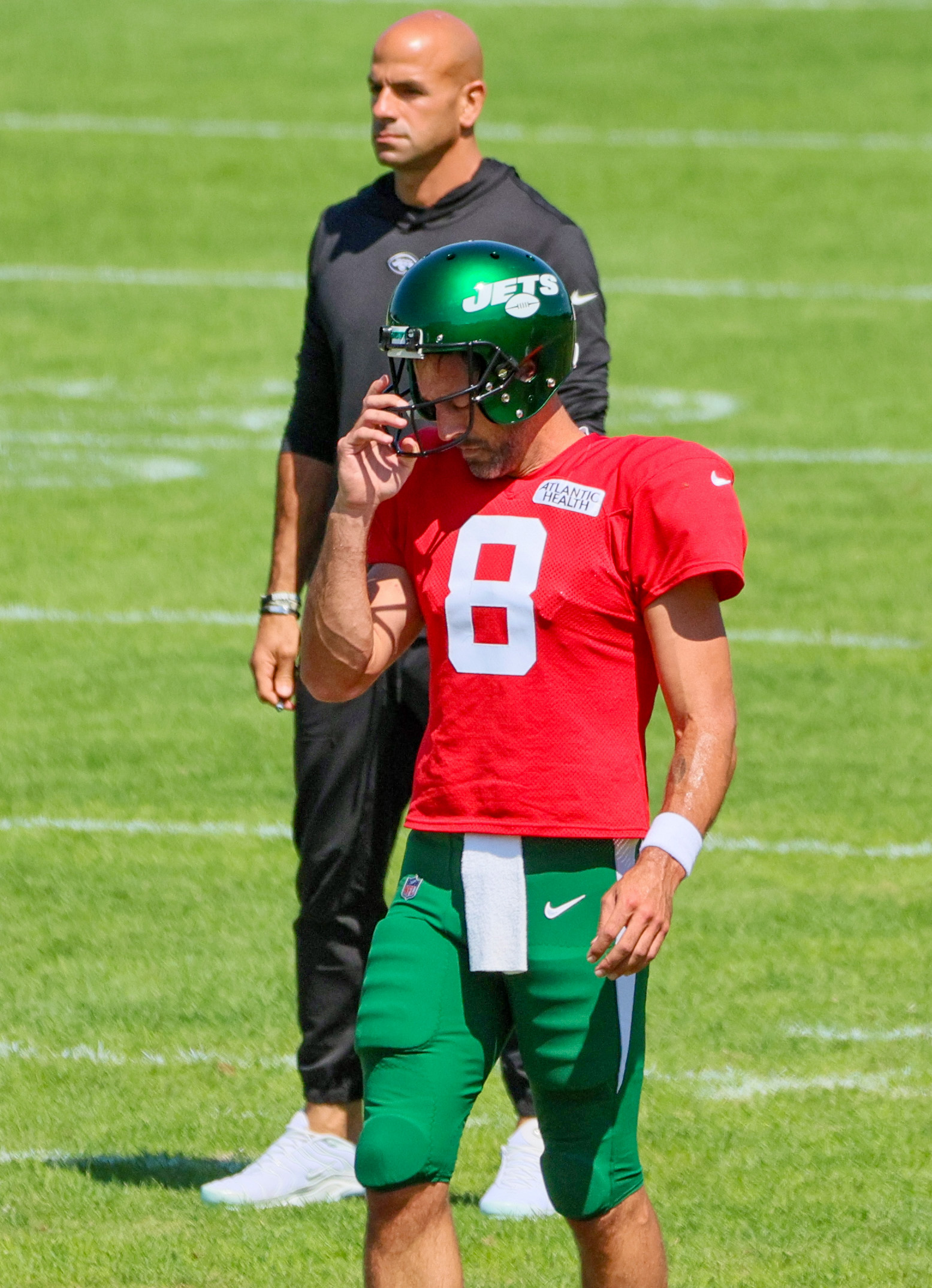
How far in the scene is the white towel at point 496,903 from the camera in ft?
13.9

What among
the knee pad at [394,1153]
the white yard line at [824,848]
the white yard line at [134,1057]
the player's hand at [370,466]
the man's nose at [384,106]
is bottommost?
the white yard line at [134,1057]

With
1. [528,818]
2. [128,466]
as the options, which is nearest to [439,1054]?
[528,818]

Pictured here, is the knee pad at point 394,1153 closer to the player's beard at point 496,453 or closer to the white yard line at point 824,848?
the player's beard at point 496,453

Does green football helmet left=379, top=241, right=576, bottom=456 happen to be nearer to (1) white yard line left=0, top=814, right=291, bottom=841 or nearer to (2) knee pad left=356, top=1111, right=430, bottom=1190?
(2) knee pad left=356, top=1111, right=430, bottom=1190

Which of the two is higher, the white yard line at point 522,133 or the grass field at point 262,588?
the white yard line at point 522,133

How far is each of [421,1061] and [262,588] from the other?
774cm

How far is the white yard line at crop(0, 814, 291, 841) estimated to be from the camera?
8438 millimetres

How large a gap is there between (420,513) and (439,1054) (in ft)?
3.46

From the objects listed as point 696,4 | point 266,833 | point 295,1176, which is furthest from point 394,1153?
point 696,4

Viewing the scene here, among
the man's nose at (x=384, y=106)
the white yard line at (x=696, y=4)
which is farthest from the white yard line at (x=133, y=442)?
the white yard line at (x=696, y=4)

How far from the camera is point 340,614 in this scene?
441 centimetres

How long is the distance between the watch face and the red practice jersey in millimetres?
1431

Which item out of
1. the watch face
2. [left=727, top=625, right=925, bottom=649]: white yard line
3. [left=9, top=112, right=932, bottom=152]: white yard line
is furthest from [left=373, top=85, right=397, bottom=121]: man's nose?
[left=9, top=112, right=932, bottom=152]: white yard line

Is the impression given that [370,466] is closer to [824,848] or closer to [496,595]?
[496,595]
